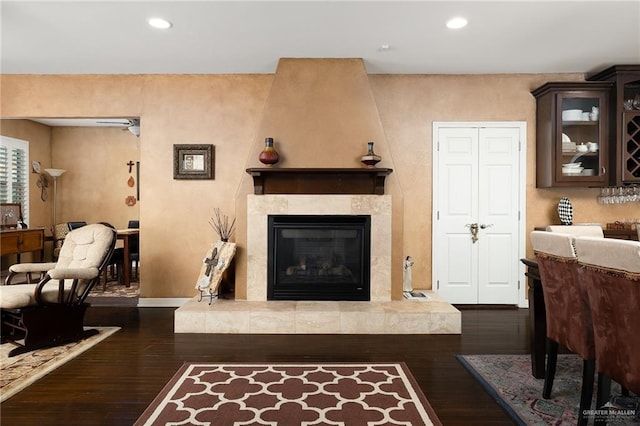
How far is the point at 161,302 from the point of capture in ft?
15.0

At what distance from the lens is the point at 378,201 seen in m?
3.99

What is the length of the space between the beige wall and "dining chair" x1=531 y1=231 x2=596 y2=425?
89.7 inches

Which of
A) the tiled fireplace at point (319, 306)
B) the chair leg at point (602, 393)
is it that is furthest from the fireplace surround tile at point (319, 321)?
the chair leg at point (602, 393)

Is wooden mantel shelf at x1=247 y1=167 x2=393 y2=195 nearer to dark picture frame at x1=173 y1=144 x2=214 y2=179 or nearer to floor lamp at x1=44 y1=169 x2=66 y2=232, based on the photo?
dark picture frame at x1=173 y1=144 x2=214 y2=179

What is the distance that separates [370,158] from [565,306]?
2172 millimetres

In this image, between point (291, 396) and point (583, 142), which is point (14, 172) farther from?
point (583, 142)

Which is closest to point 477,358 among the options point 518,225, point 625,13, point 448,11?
point 518,225

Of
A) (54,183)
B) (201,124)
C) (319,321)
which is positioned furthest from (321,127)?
(54,183)

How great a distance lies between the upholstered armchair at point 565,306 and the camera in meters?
1.96

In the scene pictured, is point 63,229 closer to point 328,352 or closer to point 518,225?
point 328,352

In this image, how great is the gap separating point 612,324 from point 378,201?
2.46 meters

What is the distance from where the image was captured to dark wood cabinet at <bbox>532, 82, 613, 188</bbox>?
4.21 metres

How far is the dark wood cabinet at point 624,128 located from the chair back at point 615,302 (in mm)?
3053

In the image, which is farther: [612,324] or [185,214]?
[185,214]
